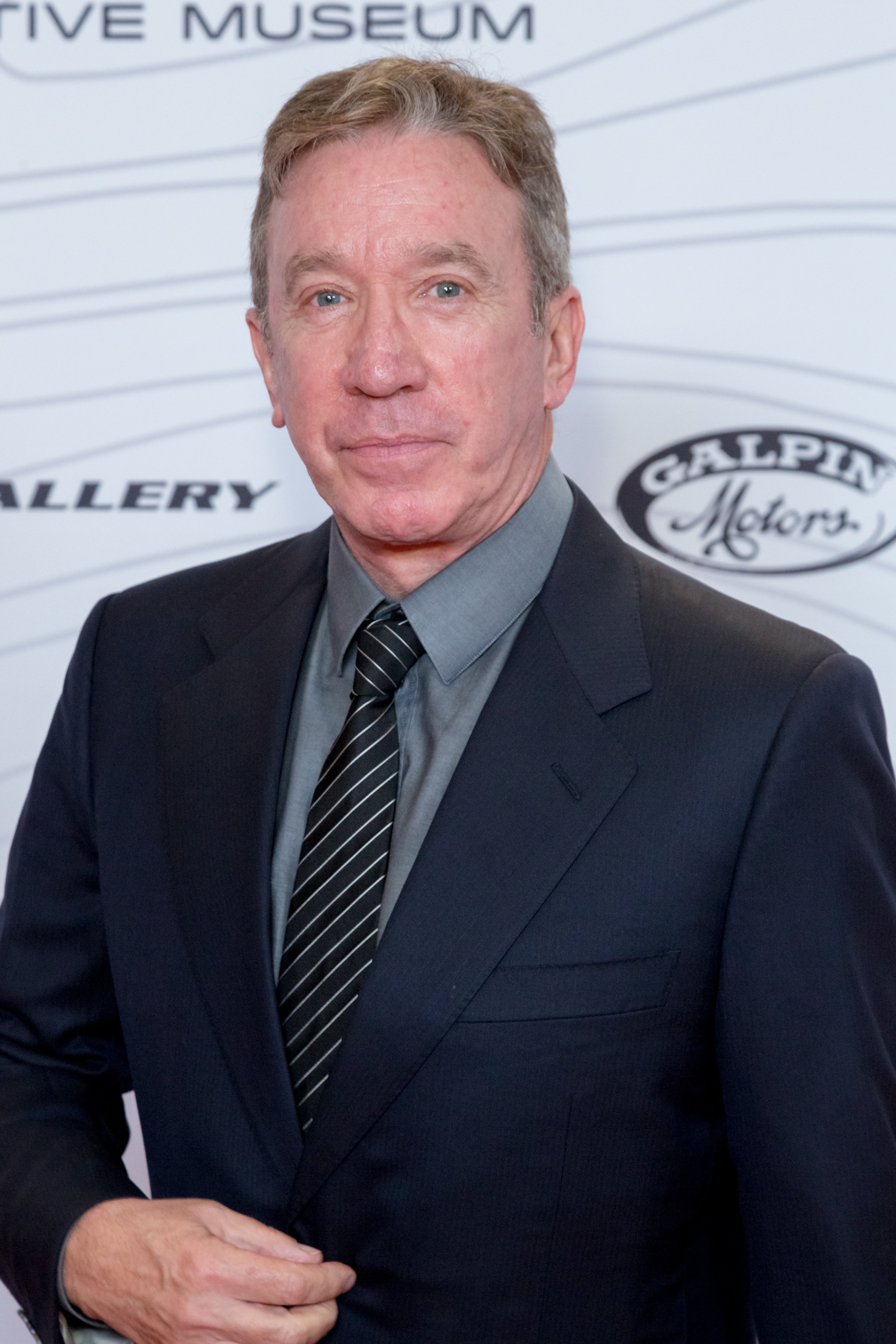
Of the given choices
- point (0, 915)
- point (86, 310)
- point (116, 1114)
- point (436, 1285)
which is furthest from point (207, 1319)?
point (86, 310)

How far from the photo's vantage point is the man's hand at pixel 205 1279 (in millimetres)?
1319

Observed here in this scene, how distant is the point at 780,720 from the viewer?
4.58 ft

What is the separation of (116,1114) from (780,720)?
894 millimetres

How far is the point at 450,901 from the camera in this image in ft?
4.50

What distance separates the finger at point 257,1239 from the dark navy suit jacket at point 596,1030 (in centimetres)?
5

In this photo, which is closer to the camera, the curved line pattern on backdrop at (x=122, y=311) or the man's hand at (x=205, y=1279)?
the man's hand at (x=205, y=1279)

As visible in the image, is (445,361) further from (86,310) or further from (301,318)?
(86,310)

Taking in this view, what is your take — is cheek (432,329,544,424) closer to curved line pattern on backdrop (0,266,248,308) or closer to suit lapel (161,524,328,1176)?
suit lapel (161,524,328,1176)

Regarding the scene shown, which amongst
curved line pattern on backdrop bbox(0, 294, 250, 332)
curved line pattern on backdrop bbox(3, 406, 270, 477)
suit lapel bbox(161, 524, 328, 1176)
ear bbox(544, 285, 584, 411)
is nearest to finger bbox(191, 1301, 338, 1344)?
suit lapel bbox(161, 524, 328, 1176)

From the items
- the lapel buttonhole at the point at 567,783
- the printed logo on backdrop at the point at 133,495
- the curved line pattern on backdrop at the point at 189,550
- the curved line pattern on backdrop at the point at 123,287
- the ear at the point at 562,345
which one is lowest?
the lapel buttonhole at the point at 567,783

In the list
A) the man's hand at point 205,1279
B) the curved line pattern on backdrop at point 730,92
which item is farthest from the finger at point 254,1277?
the curved line pattern on backdrop at point 730,92

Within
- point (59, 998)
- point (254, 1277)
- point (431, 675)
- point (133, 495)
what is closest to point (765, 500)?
point (431, 675)

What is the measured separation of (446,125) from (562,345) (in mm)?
286

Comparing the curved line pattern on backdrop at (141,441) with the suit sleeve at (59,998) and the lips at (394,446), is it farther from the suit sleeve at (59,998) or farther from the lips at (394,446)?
the lips at (394,446)
